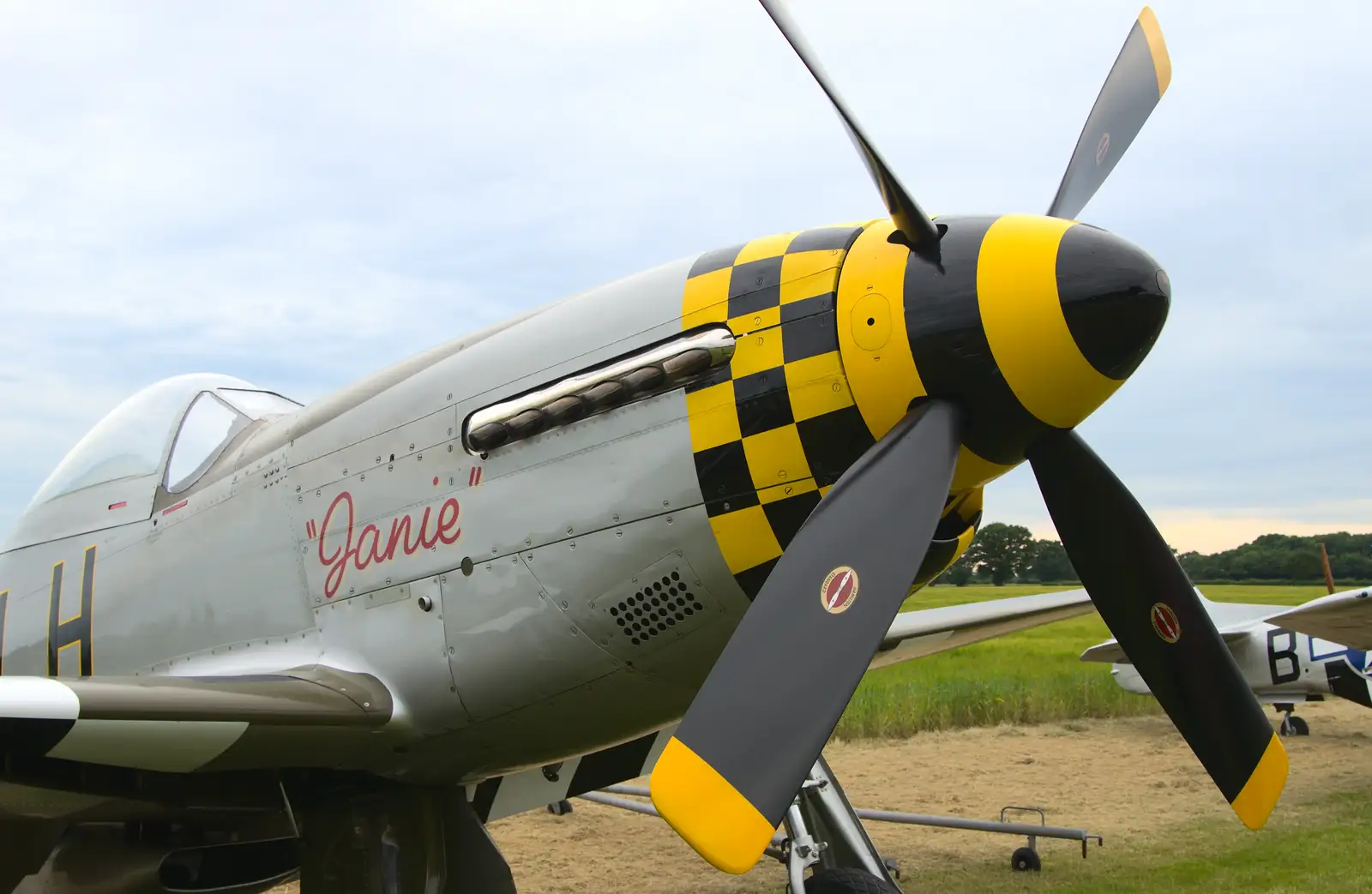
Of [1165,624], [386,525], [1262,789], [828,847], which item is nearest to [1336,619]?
[828,847]

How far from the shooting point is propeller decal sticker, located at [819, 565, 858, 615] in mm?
2740

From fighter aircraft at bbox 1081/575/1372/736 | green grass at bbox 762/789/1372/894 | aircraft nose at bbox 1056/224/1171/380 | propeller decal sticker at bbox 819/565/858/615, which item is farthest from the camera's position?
fighter aircraft at bbox 1081/575/1372/736

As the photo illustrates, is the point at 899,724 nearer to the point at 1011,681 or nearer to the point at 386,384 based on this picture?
the point at 1011,681

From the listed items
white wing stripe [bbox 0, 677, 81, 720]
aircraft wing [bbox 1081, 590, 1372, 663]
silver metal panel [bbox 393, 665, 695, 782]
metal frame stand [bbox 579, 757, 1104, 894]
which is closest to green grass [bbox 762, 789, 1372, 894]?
aircraft wing [bbox 1081, 590, 1372, 663]

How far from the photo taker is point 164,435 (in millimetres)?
4824

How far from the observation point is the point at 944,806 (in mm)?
9844

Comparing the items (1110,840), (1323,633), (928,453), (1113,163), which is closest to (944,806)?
(1110,840)

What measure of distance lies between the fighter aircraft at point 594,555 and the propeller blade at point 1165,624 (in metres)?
0.01

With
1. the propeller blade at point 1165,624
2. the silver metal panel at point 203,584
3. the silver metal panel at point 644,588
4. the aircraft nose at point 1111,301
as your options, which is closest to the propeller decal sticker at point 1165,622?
the propeller blade at point 1165,624

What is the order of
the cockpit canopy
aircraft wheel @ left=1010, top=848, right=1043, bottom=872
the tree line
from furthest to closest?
the tree line, aircraft wheel @ left=1010, top=848, right=1043, bottom=872, the cockpit canopy

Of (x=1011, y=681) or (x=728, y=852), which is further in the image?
(x=1011, y=681)

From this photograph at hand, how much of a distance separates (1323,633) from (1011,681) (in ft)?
24.2

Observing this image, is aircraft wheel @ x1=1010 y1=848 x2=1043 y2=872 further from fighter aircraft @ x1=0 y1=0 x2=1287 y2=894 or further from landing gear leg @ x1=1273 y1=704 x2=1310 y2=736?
landing gear leg @ x1=1273 y1=704 x2=1310 y2=736

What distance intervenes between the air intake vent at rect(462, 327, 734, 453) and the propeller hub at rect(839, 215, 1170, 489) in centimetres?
45
